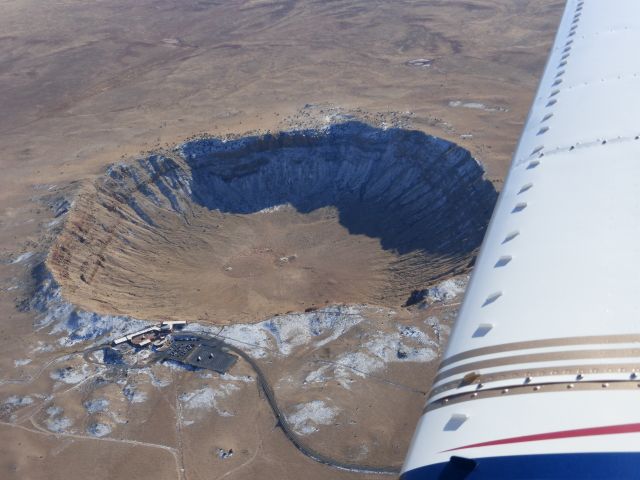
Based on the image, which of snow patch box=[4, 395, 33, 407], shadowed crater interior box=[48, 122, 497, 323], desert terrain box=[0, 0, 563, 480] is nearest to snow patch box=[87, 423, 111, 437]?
desert terrain box=[0, 0, 563, 480]

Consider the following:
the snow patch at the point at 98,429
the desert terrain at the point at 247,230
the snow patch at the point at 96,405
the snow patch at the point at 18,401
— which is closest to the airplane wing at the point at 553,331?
the desert terrain at the point at 247,230

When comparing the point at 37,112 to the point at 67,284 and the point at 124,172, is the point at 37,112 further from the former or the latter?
the point at 67,284

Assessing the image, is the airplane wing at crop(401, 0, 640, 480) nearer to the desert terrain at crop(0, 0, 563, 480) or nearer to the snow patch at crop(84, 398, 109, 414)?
the desert terrain at crop(0, 0, 563, 480)

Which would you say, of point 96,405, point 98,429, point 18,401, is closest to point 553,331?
point 98,429

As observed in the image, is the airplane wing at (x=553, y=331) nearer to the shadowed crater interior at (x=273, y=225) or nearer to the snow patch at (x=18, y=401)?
the shadowed crater interior at (x=273, y=225)

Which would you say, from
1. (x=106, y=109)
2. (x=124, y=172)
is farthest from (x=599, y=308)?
(x=106, y=109)

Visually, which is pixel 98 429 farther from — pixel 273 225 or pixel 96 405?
pixel 273 225
